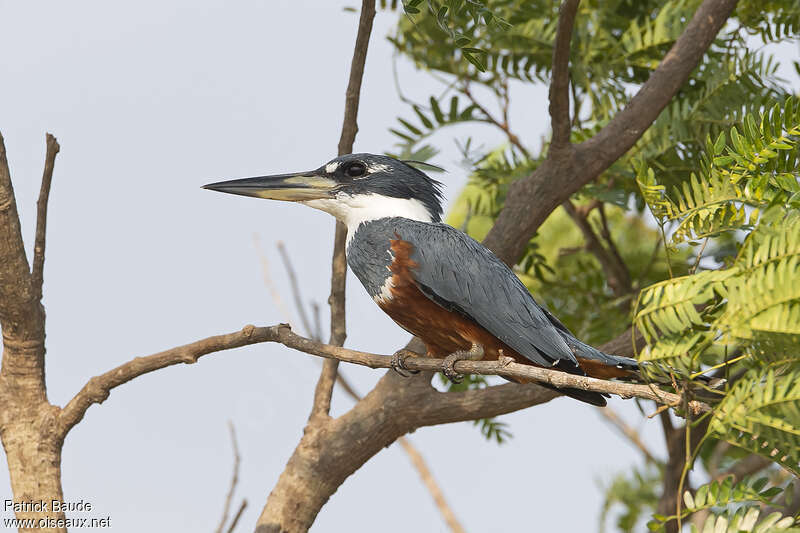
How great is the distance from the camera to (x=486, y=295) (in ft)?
10.0

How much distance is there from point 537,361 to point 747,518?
98 cm

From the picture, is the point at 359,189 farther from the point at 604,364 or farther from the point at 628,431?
the point at 628,431

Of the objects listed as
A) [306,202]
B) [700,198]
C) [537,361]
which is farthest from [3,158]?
[700,198]

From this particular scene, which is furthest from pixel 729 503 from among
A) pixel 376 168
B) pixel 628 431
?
pixel 628 431

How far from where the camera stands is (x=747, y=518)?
2.06 metres

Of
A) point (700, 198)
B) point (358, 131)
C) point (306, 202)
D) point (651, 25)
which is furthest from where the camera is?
point (651, 25)

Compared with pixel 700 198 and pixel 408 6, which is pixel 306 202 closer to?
pixel 408 6

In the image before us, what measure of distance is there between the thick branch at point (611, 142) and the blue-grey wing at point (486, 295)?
75 cm

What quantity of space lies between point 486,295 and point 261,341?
79 cm

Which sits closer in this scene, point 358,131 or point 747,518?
point 747,518

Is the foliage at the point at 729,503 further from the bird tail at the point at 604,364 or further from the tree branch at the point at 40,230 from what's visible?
the tree branch at the point at 40,230

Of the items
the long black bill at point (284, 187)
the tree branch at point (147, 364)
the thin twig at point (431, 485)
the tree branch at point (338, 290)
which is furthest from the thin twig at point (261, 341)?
the thin twig at point (431, 485)

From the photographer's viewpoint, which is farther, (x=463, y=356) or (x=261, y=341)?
(x=463, y=356)

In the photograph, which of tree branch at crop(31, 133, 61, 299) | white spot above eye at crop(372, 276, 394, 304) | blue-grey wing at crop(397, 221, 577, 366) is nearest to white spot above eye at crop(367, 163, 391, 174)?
blue-grey wing at crop(397, 221, 577, 366)
